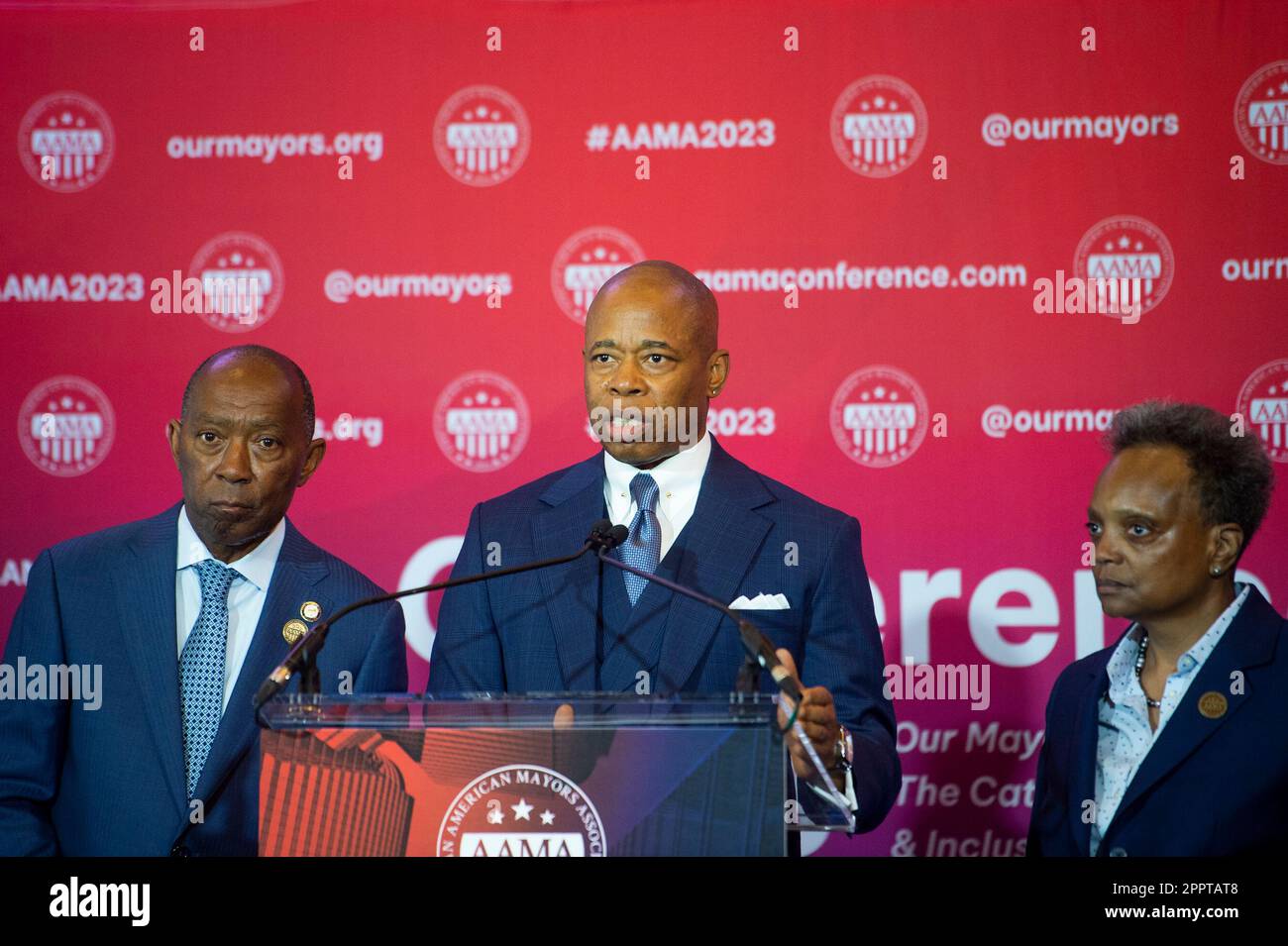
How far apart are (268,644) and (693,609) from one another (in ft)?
2.91

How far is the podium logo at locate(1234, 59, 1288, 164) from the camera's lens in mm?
4355

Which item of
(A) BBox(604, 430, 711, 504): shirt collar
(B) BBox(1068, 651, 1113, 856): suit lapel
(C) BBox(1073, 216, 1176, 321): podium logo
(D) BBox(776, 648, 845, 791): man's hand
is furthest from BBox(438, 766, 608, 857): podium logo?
(C) BBox(1073, 216, 1176, 321): podium logo

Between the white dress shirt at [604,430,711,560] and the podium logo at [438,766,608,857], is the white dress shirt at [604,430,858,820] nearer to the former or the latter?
the white dress shirt at [604,430,711,560]

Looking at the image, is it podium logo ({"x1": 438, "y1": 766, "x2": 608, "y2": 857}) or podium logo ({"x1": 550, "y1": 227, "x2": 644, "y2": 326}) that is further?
podium logo ({"x1": 550, "y1": 227, "x2": 644, "y2": 326})

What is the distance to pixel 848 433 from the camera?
4.42m

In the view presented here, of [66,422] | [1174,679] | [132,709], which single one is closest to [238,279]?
[66,422]

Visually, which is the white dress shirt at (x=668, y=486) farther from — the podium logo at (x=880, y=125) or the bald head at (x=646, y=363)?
the podium logo at (x=880, y=125)

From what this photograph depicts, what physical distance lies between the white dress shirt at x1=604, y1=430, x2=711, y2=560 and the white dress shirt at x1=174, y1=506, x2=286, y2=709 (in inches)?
29.6

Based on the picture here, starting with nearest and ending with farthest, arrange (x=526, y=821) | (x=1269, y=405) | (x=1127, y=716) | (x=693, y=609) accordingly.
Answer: (x=526, y=821) → (x=693, y=609) → (x=1127, y=716) → (x=1269, y=405)

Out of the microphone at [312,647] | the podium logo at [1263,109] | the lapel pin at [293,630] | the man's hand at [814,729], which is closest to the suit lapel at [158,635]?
the lapel pin at [293,630]

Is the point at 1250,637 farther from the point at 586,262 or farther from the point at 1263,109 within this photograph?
the point at 586,262

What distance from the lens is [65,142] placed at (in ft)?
14.9

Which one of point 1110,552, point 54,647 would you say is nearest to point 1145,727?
point 1110,552

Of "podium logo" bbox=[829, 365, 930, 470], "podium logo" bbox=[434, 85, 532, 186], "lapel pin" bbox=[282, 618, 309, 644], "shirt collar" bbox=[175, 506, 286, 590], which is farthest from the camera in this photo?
"podium logo" bbox=[434, 85, 532, 186]
